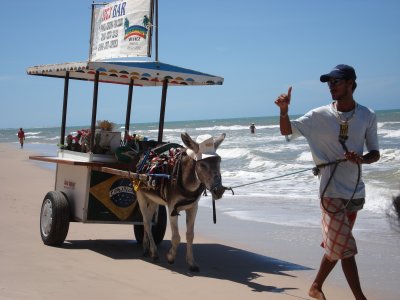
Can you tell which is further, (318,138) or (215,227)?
(215,227)

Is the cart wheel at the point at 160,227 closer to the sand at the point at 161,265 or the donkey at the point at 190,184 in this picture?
the sand at the point at 161,265

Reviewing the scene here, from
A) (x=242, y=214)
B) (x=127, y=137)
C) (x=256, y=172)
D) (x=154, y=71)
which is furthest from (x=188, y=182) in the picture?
(x=256, y=172)

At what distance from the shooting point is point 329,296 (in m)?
5.73

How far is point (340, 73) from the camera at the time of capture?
14.9 ft

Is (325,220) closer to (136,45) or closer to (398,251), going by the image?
(398,251)

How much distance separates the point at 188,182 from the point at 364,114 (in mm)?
2440

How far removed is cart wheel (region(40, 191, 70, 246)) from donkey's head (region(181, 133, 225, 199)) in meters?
2.28

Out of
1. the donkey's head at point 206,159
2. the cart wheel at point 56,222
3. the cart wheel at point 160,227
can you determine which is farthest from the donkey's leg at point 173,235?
the cart wheel at point 56,222

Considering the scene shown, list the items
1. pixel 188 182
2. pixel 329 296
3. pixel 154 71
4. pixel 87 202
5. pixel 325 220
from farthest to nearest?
pixel 87 202 < pixel 154 71 < pixel 188 182 < pixel 329 296 < pixel 325 220

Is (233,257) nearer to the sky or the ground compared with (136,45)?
nearer to the ground

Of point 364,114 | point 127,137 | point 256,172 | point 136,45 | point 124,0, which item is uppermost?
point 124,0

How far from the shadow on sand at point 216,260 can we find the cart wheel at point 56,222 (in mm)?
225

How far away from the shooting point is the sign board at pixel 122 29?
7.97 m

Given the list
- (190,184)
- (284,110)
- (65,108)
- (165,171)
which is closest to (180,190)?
(190,184)
